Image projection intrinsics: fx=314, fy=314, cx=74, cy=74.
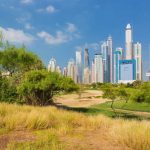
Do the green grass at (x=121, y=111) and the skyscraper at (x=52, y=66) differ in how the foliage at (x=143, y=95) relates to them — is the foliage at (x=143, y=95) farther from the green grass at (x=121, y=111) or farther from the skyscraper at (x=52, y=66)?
the skyscraper at (x=52, y=66)

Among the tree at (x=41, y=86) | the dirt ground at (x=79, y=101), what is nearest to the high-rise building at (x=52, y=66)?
the tree at (x=41, y=86)

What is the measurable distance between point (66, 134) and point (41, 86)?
842 inches

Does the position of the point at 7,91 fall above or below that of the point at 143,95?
above

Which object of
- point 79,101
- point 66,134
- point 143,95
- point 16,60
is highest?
point 16,60

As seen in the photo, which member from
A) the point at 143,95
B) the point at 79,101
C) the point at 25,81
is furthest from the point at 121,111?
the point at 79,101

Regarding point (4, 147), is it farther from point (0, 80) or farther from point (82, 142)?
point (0, 80)

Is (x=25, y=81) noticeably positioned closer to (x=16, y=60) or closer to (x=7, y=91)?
(x=7, y=91)

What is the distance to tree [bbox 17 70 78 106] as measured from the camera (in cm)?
3017

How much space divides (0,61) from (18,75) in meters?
2.51

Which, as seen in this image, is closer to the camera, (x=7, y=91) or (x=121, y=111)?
(x=7, y=91)

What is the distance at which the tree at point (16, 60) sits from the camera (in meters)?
35.1

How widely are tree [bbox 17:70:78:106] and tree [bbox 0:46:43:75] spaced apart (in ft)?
11.9

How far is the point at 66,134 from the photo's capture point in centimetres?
885

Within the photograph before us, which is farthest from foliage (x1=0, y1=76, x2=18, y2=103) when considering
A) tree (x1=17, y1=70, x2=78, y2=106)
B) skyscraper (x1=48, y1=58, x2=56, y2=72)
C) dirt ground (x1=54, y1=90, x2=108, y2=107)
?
dirt ground (x1=54, y1=90, x2=108, y2=107)
